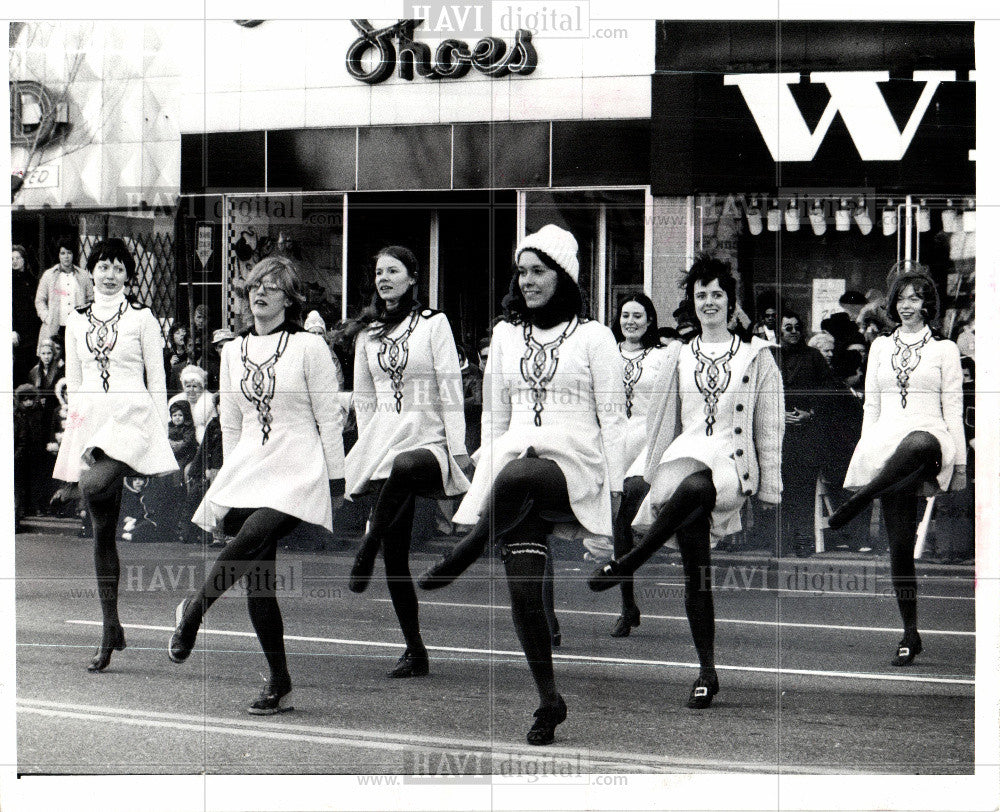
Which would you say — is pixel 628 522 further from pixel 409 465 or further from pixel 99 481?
pixel 99 481

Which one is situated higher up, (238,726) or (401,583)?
(401,583)

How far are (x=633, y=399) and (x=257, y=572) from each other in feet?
5.84

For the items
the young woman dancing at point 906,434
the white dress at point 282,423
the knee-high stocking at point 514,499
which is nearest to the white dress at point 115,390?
the white dress at point 282,423

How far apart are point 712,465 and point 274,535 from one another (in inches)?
75.0

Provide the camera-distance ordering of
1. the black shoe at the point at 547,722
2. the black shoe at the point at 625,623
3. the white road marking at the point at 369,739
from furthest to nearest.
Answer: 1. the black shoe at the point at 625,623
2. the black shoe at the point at 547,722
3. the white road marking at the point at 369,739

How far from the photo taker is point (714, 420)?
7.55m

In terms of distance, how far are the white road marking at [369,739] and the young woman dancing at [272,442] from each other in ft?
0.48

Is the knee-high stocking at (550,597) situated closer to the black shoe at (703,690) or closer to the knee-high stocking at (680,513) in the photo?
the knee-high stocking at (680,513)

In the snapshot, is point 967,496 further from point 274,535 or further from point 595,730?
point 274,535

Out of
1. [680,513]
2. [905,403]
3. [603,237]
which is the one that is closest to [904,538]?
[905,403]

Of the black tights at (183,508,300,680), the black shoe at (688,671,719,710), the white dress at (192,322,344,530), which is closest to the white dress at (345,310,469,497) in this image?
the white dress at (192,322,344,530)

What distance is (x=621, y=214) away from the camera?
744 centimetres

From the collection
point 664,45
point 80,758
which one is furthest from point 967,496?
point 80,758

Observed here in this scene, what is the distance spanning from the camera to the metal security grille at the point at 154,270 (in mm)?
7586
